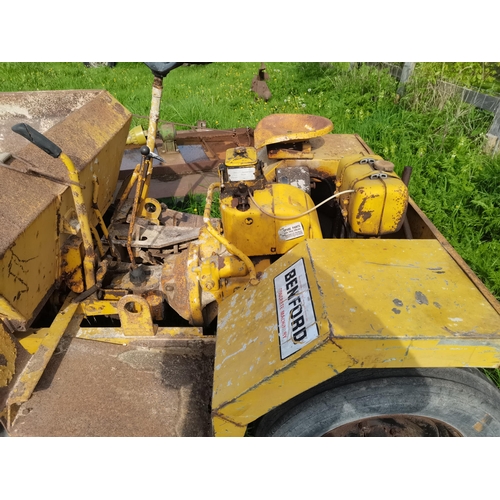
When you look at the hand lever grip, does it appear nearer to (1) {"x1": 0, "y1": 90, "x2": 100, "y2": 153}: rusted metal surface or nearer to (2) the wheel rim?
(1) {"x1": 0, "y1": 90, "x2": 100, "y2": 153}: rusted metal surface

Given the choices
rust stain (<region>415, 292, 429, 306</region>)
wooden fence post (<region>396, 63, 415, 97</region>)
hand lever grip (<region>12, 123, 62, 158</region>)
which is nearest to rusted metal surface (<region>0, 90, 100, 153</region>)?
hand lever grip (<region>12, 123, 62, 158</region>)

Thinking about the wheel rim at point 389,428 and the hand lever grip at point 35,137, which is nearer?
the hand lever grip at point 35,137

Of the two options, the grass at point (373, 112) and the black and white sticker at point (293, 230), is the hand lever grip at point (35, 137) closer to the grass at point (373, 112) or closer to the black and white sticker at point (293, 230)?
the black and white sticker at point (293, 230)

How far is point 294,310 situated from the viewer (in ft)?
4.92

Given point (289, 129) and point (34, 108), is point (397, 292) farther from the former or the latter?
point (34, 108)

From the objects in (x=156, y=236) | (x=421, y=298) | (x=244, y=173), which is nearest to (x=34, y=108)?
(x=156, y=236)

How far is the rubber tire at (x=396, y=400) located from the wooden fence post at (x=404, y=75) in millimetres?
4954

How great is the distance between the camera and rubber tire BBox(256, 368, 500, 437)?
1.48m

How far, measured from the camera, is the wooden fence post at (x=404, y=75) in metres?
5.36

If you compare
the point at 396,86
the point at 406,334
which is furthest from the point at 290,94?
the point at 406,334

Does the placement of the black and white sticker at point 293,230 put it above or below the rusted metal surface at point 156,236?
above

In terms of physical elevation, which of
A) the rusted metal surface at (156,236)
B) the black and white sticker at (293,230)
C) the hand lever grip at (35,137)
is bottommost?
the rusted metal surface at (156,236)

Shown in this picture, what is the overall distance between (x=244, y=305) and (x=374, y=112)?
4.47 metres

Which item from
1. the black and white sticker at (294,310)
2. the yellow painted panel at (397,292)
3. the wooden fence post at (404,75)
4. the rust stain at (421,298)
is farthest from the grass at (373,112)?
the black and white sticker at (294,310)
